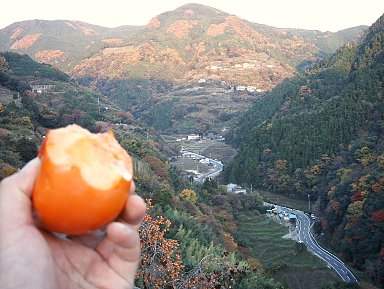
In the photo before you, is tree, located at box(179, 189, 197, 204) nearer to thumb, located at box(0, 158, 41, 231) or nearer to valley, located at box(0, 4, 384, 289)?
valley, located at box(0, 4, 384, 289)

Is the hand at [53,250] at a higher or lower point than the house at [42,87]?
higher

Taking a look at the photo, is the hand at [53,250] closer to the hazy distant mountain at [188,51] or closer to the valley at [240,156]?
the valley at [240,156]

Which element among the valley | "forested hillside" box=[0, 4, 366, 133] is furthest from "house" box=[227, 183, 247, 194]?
"forested hillside" box=[0, 4, 366, 133]

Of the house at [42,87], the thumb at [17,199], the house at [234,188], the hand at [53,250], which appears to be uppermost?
the thumb at [17,199]

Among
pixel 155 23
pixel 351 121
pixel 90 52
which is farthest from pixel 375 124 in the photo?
pixel 155 23

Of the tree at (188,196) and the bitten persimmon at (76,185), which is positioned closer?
the bitten persimmon at (76,185)

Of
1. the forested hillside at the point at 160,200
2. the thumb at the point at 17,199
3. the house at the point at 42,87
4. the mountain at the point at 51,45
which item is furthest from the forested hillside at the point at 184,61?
the thumb at the point at 17,199

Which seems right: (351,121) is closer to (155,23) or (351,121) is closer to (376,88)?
(376,88)
